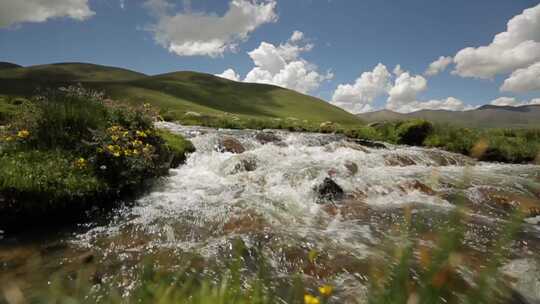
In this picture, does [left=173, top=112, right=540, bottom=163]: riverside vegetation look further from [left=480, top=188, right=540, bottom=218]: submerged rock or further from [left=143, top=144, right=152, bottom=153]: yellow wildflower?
[left=143, top=144, right=152, bottom=153]: yellow wildflower

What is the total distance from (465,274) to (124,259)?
6095 mm

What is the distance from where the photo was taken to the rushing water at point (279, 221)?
5911 millimetres

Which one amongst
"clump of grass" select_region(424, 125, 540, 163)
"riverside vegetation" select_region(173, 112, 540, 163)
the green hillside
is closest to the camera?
"clump of grass" select_region(424, 125, 540, 163)

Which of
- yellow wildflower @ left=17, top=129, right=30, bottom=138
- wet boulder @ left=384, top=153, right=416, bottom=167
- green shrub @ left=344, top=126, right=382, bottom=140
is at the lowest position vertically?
wet boulder @ left=384, top=153, right=416, bottom=167

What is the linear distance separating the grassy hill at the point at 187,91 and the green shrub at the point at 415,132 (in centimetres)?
6141

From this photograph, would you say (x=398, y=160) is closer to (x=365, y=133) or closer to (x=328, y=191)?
(x=328, y=191)

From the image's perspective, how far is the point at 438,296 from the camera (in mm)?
1361

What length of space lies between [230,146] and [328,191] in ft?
28.8

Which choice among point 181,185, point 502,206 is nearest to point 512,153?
point 502,206

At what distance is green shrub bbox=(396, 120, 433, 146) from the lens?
27.1 meters

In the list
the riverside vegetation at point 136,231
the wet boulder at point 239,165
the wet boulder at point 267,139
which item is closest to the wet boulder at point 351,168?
the riverside vegetation at point 136,231

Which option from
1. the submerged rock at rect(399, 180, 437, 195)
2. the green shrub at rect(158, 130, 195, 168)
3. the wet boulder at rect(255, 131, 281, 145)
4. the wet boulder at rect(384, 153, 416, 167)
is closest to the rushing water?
the submerged rock at rect(399, 180, 437, 195)

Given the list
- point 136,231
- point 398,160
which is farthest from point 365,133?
point 136,231

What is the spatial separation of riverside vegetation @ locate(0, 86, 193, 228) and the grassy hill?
2917 inches
